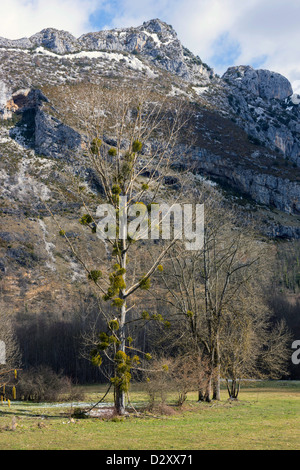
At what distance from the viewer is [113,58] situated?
195750 millimetres

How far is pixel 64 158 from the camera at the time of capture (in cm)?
10375

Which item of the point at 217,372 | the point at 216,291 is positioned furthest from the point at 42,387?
the point at 216,291

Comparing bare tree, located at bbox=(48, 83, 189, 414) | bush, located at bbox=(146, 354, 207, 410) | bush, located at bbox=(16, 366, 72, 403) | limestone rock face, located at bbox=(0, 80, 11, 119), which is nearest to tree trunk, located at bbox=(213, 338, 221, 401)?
bush, located at bbox=(146, 354, 207, 410)

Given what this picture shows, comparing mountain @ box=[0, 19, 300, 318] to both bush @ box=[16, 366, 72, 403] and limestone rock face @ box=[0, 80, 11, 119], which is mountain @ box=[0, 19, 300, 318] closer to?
limestone rock face @ box=[0, 80, 11, 119]

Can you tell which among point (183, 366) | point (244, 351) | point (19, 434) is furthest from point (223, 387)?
point (19, 434)

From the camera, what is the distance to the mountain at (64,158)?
87.2m

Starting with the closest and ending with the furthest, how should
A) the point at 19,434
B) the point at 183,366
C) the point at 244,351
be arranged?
the point at 19,434
the point at 183,366
the point at 244,351

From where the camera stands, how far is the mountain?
286 feet

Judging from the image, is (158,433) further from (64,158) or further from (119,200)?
(64,158)

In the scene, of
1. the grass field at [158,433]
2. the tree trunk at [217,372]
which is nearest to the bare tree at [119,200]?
the grass field at [158,433]

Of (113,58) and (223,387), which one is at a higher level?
(113,58)

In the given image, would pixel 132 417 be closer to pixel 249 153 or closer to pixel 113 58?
pixel 249 153

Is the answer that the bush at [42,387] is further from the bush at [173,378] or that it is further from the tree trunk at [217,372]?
the bush at [173,378]
